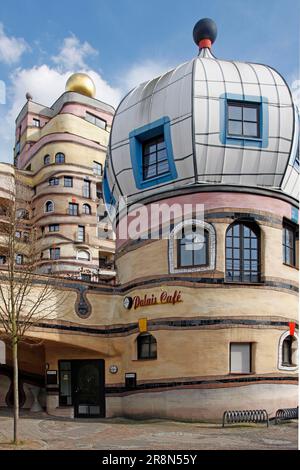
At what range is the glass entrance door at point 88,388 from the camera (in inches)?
635

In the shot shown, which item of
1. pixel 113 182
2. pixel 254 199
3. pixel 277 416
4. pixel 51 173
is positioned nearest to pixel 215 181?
pixel 254 199

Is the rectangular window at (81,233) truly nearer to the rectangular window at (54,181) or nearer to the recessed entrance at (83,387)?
the rectangular window at (54,181)

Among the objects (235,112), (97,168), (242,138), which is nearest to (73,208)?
(97,168)

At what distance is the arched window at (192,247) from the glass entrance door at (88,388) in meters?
4.29

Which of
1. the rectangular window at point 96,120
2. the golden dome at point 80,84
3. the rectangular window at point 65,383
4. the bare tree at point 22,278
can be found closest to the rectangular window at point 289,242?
the bare tree at point 22,278

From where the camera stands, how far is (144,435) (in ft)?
39.7

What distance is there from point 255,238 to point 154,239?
287 centimetres

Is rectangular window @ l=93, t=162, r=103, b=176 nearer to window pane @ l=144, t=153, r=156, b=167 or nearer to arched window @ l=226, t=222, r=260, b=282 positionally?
window pane @ l=144, t=153, r=156, b=167

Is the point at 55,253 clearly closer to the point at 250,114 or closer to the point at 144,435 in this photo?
the point at 250,114

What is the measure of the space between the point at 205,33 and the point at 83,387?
12.1 metres

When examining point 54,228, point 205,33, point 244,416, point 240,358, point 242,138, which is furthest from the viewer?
point 54,228

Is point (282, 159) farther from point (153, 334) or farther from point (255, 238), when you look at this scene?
point (153, 334)

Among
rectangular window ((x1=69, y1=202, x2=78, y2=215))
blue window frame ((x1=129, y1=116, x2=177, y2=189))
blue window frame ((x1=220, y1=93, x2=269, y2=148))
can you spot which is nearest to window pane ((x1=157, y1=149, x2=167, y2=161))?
blue window frame ((x1=129, y1=116, x2=177, y2=189))

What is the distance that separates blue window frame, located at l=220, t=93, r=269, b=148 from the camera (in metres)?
15.1
